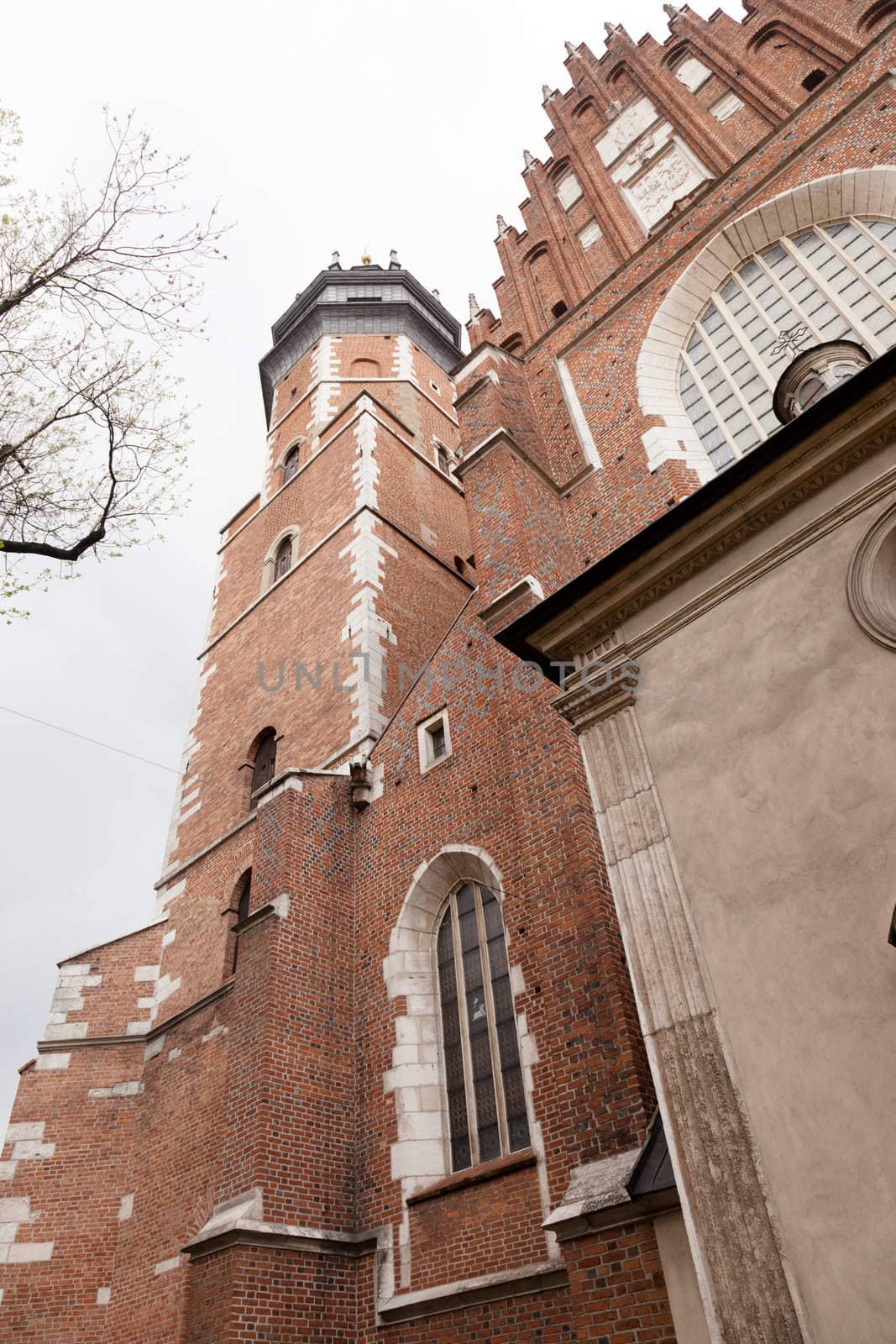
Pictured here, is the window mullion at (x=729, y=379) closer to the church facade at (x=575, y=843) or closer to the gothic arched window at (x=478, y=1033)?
the church facade at (x=575, y=843)

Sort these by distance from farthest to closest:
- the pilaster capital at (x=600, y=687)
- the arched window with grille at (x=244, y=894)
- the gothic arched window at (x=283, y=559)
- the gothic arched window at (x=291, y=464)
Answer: the gothic arched window at (x=291, y=464) < the gothic arched window at (x=283, y=559) < the arched window with grille at (x=244, y=894) < the pilaster capital at (x=600, y=687)

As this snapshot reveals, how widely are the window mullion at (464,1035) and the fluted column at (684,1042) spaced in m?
3.82

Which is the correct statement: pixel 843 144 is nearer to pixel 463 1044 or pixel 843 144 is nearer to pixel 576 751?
pixel 576 751

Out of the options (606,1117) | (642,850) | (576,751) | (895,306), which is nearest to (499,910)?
(576,751)

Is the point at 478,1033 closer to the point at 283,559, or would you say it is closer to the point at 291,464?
the point at 283,559

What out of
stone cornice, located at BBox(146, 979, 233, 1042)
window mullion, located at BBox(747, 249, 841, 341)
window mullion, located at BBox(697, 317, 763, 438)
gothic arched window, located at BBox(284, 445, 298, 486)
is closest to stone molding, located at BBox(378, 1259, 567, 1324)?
stone cornice, located at BBox(146, 979, 233, 1042)

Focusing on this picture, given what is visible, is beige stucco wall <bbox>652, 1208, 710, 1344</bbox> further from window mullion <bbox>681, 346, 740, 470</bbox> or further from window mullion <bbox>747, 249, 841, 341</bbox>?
window mullion <bbox>747, 249, 841, 341</bbox>

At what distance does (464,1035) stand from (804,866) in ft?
16.6

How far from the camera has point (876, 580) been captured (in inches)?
205

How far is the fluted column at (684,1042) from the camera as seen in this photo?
423cm

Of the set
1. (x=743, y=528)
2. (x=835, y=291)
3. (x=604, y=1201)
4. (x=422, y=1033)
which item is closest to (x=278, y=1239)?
(x=422, y=1033)

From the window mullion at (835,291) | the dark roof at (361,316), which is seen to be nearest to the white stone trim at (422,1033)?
the window mullion at (835,291)

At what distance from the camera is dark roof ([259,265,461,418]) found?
24875mm

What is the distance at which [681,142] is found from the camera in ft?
48.3
